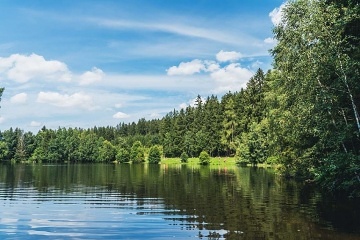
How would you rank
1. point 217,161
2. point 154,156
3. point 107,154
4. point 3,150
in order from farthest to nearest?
point 107,154, point 3,150, point 154,156, point 217,161

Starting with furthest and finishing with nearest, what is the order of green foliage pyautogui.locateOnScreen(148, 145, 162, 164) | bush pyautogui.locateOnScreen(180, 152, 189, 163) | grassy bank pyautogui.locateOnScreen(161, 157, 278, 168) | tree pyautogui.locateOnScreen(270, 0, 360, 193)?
Answer: green foliage pyautogui.locateOnScreen(148, 145, 162, 164) → bush pyautogui.locateOnScreen(180, 152, 189, 163) → grassy bank pyautogui.locateOnScreen(161, 157, 278, 168) → tree pyautogui.locateOnScreen(270, 0, 360, 193)

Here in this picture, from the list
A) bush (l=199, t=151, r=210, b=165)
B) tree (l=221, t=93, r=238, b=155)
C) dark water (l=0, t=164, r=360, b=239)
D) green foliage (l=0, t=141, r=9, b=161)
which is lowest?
dark water (l=0, t=164, r=360, b=239)

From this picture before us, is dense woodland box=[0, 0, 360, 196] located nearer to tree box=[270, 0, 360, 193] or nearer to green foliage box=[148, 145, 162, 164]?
tree box=[270, 0, 360, 193]

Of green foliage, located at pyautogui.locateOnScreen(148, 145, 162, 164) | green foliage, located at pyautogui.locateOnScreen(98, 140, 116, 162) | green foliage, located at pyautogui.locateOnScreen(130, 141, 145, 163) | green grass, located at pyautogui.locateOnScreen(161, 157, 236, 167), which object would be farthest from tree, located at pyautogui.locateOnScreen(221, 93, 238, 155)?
green foliage, located at pyautogui.locateOnScreen(98, 140, 116, 162)

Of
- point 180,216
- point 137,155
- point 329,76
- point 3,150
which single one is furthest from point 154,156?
point 180,216

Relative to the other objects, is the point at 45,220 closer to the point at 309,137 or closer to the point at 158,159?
the point at 309,137

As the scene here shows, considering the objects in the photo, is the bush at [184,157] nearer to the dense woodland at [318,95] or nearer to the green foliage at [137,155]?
the green foliage at [137,155]

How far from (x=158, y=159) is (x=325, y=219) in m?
129

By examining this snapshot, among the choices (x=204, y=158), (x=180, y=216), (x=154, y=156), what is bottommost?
(x=180, y=216)

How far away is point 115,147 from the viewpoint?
182250mm

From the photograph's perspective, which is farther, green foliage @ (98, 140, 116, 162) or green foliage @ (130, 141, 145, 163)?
green foliage @ (98, 140, 116, 162)

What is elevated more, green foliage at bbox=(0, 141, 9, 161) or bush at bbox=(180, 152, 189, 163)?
green foliage at bbox=(0, 141, 9, 161)

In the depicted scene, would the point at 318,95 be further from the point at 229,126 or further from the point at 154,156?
the point at 154,156

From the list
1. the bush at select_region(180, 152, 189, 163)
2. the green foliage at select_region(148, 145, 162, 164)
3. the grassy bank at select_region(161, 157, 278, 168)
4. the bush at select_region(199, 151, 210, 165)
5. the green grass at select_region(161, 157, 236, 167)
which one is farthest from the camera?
the green foliage at select_region(148, 145, 162, 164)
